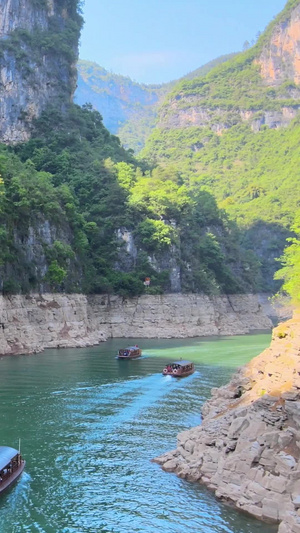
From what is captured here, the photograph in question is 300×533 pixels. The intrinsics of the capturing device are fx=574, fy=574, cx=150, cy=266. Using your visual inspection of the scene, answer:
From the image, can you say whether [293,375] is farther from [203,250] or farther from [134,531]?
[203,250]

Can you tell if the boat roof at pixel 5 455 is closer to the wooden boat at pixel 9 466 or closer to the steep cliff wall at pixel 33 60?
the wooden boat at pixel 9 466

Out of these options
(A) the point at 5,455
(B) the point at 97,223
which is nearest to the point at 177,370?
(A) the point at 5,455

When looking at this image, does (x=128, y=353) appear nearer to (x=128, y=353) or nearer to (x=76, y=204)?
(x=128, y=353)

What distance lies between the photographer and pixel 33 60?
9025cm

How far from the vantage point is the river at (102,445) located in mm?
17266

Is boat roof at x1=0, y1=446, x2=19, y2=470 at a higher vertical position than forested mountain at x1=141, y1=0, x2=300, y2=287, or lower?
lower

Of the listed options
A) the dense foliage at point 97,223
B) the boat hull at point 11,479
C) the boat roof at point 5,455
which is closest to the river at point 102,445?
the boat hull at point 11,479

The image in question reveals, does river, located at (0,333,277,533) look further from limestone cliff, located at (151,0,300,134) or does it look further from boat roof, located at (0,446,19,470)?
limestone cliff, located at (151,0,300,134)

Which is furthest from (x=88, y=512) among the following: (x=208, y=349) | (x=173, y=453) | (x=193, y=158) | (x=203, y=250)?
(x=193, y=158)

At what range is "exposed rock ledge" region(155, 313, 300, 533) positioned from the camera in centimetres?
1720

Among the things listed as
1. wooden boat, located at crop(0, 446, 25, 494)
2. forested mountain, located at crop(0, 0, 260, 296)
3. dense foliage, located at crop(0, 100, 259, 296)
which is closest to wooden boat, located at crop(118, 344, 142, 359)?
dense foliage, located at crop(0, 100, 259, 296)

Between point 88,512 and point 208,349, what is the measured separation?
138 ft

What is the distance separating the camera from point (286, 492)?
17.1 metres

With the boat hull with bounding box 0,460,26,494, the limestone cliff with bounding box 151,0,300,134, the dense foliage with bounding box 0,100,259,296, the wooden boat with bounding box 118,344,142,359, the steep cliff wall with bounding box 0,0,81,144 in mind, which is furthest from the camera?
the limestone cliff with bounding box 151,0,300,134
